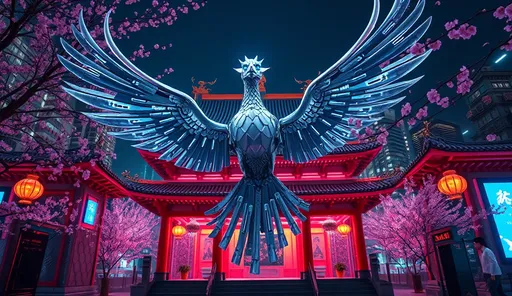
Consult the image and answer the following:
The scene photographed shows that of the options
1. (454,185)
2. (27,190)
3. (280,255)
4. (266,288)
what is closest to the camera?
(27,190)

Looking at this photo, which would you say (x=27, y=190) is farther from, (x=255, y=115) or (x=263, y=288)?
(x=263, y=288)

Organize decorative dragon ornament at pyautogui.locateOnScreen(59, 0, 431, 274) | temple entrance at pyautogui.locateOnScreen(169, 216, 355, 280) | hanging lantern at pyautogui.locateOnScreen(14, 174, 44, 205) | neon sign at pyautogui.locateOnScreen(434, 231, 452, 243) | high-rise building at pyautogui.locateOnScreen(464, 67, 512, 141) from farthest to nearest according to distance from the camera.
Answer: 1. high-rise building at pyautogui.locateOnScreen(464, 67, 512, 141)
2. temple entrance at pyautogui.locateOnScreen(169, 216, 355, 280)
3. hanging lantern at pyautogui.locateOnScreen(14, 174, 44, 205)
4. neon sign at pyautogui.locateOnScreen(434, 231, 452, 243)
5. decorative dragon ornament at pyautogui.locateOnScreen(59, 0, 431, 274)

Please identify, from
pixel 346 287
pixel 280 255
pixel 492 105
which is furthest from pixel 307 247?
pixel 492 105

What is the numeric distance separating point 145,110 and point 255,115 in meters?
1.44

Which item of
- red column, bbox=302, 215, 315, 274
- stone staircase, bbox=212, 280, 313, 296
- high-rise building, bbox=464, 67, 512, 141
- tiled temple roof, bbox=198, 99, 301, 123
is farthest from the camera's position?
high-rise building, bbox=464, 67, 512, 141

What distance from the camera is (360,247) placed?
12.3 m

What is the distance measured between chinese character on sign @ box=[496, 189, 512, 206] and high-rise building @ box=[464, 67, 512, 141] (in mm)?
30403

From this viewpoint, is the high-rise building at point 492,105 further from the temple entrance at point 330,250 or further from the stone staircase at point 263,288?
the stone staircase at point 263,288

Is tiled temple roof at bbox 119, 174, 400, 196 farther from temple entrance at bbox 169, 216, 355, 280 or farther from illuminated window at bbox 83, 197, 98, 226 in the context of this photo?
temple entrance at bbox 169, 216, 355, 280

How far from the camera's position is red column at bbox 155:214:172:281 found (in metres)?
11.8

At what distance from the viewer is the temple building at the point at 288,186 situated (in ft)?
33.4

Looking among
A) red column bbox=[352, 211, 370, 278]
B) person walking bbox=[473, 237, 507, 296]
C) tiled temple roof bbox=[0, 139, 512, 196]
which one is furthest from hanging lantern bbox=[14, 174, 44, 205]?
red column bbox=[352, 211, 370, 278]

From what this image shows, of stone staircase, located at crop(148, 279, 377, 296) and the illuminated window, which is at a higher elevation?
the illuminated window

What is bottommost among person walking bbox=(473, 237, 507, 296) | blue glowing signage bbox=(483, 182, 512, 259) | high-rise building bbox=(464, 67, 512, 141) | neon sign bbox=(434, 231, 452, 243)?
person walking bbox=(473, 237, 507, 296)
